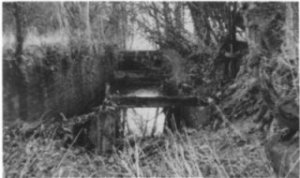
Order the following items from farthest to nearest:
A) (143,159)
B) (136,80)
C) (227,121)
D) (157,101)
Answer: (136,80)
(157,101)
(227,121)
(143,159)

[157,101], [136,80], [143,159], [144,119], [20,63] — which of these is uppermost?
[20,63]

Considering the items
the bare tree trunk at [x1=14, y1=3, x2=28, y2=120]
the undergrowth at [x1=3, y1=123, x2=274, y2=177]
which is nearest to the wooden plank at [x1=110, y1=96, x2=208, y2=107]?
the undergrowth at [x1=3, y1=123, x2=274, y2=177]

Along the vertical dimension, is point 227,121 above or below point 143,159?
above

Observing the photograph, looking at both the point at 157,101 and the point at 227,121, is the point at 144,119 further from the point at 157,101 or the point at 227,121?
the point at 227,121

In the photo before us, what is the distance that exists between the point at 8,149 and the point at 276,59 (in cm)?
300

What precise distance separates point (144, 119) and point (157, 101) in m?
0.52

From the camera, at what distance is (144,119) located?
7.26 metres

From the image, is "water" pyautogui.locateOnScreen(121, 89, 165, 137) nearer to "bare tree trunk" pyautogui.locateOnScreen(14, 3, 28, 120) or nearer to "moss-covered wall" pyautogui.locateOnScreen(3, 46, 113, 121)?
"moss-covered wall" pyautogui.locateOnScreen(3, 46, 113, 121)

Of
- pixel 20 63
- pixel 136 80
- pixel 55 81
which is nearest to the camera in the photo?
pixel 20 63

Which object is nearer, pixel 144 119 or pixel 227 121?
pixel 227 121

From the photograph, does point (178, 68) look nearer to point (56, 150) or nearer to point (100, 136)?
point (100, 136)

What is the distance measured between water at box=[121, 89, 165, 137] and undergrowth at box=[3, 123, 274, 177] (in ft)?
0.92

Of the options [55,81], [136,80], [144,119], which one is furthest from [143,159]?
[136,80]

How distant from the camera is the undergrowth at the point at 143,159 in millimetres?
4465
